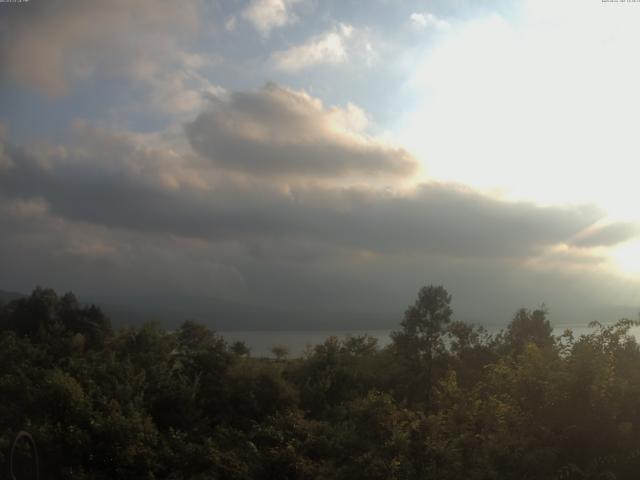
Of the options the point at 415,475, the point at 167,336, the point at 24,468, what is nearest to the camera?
the point at 415,475

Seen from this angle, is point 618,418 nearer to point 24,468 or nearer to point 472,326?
point 24,468

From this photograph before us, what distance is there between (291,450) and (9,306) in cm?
5170

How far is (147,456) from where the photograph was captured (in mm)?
18797

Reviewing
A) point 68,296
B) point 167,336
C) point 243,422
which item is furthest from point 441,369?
point 68,296

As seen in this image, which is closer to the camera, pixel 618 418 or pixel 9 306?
pixel 618 418

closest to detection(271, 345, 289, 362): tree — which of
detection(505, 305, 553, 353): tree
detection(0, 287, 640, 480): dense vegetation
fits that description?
detection(0, 287, 640, 480): dense vegetation

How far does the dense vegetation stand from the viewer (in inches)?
412

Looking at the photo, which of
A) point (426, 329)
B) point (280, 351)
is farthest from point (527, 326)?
point (280, 351)

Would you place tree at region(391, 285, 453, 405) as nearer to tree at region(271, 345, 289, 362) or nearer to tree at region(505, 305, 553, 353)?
tree at region(505, 305, 553, 353)

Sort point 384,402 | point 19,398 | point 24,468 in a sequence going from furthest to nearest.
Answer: point 19,398 < point 24,468 < point 384,402

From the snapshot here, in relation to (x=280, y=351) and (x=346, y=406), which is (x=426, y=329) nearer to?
(x=346, y=406)

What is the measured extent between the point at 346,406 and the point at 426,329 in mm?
11530

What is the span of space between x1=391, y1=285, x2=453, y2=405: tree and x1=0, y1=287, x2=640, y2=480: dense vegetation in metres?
0.08

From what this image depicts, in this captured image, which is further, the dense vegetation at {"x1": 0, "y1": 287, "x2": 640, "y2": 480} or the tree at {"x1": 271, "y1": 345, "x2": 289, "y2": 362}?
the tree at {"x1": 271, "y1": 345, "x2": 289, "y2": 362}
